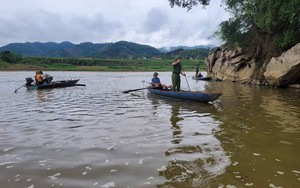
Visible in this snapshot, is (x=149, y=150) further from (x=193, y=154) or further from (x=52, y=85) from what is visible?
(x=52, y=85)

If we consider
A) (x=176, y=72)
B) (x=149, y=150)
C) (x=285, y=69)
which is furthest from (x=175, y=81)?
(x=285, y=69)

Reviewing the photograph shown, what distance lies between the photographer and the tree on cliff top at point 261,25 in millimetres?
18750

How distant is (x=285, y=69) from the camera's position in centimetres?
2119

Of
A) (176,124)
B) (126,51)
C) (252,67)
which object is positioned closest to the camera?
(176,124)

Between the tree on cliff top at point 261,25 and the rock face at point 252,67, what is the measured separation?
3.93ft

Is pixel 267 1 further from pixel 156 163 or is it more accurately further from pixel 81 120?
pixel 156 163

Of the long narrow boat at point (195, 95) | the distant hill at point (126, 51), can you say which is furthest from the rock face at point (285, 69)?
the distant hill at point (126, 51)

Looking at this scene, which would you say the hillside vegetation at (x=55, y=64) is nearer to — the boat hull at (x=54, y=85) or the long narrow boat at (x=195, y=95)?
the boat hull at (x=54, y=85)

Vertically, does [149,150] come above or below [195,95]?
below

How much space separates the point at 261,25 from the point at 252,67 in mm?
9353

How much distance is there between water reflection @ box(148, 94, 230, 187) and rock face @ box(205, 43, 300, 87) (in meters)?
13.5

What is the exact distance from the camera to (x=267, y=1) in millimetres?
19344

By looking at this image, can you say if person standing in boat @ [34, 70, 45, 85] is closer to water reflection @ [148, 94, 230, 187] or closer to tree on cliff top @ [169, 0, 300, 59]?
tree on cliff top @ [169, 0, 300, 59]

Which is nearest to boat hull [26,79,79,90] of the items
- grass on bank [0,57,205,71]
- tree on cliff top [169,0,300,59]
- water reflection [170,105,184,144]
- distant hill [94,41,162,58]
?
tree on cliff top [169,0,300,59]
